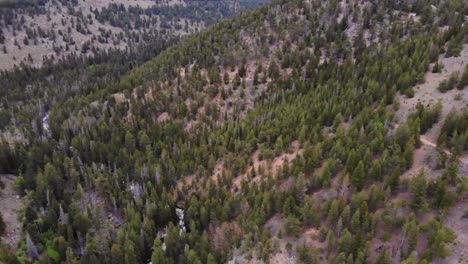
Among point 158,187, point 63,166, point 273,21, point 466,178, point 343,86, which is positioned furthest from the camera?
point 273,21

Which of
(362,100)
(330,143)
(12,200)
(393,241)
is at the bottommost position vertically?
(12,200)

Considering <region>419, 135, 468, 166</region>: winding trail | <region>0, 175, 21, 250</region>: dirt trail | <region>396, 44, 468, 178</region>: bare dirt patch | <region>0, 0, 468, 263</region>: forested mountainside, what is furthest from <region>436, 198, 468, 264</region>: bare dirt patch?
<region>0, 175, 21, 250</region>: dirt trail

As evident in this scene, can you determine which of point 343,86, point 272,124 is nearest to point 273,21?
point 343,86

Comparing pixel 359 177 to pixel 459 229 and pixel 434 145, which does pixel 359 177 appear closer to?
pixel 459 229

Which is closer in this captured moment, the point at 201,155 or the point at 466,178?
the point at 466,178

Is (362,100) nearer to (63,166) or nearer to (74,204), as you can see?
(74,204)

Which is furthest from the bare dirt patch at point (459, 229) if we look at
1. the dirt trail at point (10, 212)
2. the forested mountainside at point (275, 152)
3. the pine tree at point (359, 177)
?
the dirt trail at point (10, 212)

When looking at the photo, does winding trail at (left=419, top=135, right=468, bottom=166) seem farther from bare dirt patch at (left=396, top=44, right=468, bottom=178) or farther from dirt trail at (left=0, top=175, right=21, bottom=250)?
dirt trail at (left=0, top=175, right=21, bottom=250)
